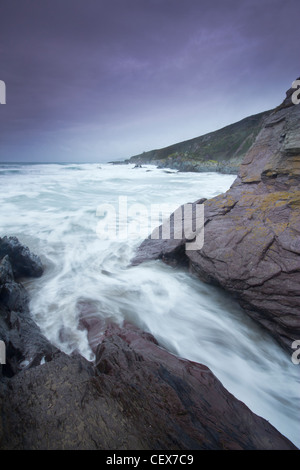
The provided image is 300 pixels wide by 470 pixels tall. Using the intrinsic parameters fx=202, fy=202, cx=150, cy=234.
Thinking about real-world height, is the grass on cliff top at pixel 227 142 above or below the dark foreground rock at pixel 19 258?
above

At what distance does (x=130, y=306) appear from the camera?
4.51 meters

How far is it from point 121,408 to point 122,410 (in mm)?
18

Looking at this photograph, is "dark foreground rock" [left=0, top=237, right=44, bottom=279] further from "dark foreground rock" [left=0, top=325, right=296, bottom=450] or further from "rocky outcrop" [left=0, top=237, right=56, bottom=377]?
"dark foreground rock" [left=0, top=325, right=296, bottom=450]

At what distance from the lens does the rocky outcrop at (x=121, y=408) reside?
4.69 ft

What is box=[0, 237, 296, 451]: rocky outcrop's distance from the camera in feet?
4.69

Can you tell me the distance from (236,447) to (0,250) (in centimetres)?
547

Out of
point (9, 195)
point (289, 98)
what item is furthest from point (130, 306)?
point (9, 195)

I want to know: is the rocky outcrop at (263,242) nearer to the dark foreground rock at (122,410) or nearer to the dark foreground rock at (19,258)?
the dark foreground rock at (122,410)

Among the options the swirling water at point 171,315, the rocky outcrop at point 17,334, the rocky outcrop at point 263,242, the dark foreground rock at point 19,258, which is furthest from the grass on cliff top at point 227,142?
the rocky outcrop at point 17,334

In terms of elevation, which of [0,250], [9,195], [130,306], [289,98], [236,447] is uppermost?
[289,98]

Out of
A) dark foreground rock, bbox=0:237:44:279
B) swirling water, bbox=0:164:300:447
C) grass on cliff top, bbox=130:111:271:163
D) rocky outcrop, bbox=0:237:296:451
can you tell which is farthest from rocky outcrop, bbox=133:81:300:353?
grass on cliff top, bbox=130:111:271:163

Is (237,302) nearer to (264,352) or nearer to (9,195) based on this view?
(264,352)

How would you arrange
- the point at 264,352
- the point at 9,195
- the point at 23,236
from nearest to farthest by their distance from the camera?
the point at 264,352 < the point at 23,236 < the point at 9,195
